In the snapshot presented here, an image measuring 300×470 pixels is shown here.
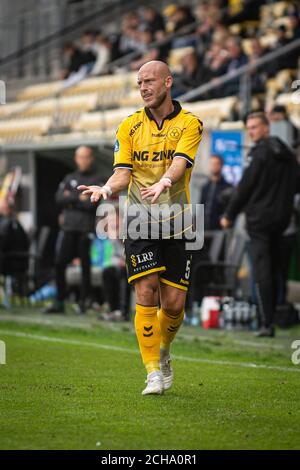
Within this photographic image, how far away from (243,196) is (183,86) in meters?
7.78

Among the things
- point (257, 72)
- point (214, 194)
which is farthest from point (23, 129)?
point (214, 194)

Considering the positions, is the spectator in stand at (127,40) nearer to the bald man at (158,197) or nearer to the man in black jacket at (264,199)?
the man in black jacket at (264,199)

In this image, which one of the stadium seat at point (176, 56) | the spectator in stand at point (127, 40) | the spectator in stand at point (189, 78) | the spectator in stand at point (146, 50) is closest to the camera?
the spectator in stand at point (189, 78)

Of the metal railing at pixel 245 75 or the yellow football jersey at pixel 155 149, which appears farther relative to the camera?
the metal railing at pixel 245 75

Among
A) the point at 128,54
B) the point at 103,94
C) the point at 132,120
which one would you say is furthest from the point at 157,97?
the point at 128,54

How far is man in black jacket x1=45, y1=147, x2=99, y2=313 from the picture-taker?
16703 mm

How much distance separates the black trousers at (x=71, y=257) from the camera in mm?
16969

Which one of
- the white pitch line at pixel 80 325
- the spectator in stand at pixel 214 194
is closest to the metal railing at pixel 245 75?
the spectator in stand at pixel 214 194

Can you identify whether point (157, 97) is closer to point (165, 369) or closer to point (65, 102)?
point (165, 369)

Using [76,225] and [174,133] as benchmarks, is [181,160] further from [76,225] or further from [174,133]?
[76,225]

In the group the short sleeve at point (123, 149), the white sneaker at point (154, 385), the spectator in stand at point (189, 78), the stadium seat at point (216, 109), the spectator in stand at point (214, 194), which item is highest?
the spectator in stand at point (189, 78)

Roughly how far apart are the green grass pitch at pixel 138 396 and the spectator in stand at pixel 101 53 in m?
14.3

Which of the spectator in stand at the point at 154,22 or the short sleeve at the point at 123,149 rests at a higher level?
the spectator in stand at the point at 154,22

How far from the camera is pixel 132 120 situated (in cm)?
859
